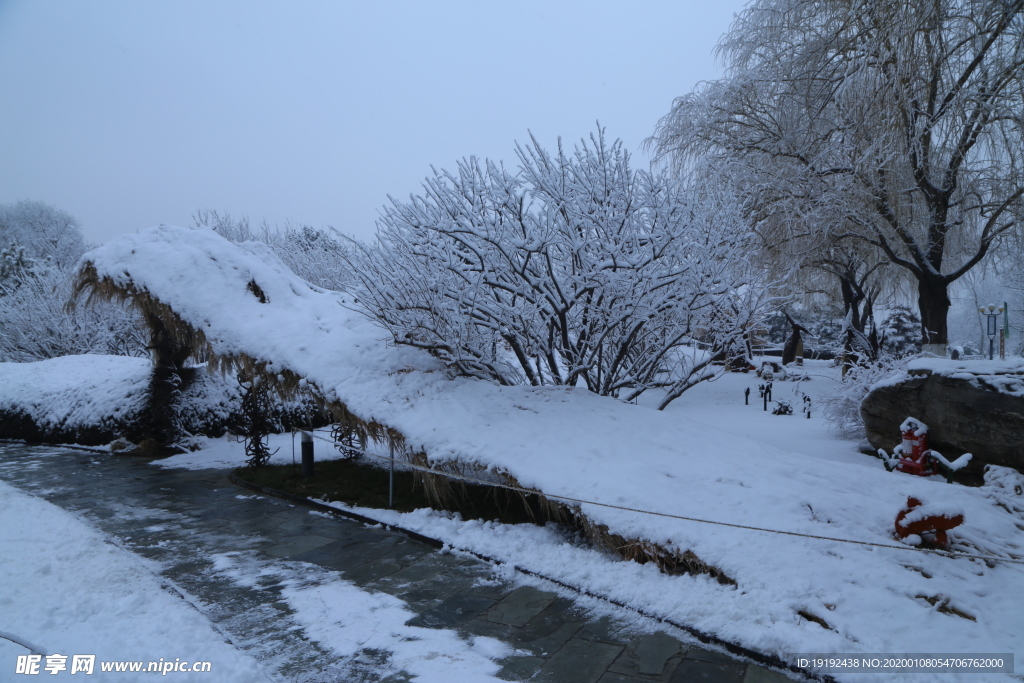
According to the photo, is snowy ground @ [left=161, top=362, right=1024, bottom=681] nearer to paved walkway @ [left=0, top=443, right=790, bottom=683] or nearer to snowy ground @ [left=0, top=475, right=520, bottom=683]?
paved walkway @ [left=0, top=443, right=790, bottom=683]

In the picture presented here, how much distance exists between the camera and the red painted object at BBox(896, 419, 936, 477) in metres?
6.37

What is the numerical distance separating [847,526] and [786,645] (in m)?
1.47

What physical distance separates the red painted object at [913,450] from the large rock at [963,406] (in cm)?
70

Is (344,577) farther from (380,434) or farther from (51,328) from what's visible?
(51,328)

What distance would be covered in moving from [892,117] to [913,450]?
17.4 feet

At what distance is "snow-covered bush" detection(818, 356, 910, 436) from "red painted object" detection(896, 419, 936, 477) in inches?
109

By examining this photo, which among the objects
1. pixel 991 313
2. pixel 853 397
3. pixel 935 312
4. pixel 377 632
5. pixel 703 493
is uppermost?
pixel 991 313

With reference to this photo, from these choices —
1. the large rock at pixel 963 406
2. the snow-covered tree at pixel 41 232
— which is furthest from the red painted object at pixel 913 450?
the snow-covered tree at pixel 41 232

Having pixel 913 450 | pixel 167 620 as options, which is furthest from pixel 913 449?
pixel 167 620

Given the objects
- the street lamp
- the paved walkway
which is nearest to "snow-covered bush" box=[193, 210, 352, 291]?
the paved walkway

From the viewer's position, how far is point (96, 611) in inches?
159

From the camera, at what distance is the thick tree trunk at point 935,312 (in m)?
10.4

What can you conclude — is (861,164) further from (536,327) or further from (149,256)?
(149,256)

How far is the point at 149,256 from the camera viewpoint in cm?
960
